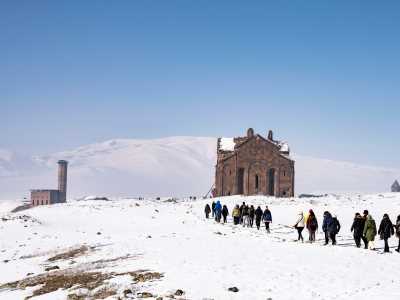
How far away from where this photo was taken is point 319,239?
103 ft

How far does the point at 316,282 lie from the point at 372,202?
39727 mm

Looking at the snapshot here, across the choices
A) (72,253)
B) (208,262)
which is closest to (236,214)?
(72,253)

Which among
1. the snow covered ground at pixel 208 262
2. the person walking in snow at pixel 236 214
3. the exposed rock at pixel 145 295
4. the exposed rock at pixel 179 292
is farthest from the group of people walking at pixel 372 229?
the person walking in snow at pixel 236 214

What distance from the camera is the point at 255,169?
77500 mm

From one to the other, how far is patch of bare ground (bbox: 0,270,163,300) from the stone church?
54.8 m

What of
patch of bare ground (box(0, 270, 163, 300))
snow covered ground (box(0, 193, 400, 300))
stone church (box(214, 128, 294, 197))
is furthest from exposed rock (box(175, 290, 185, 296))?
stone church (box(214, 128, 294, 197))

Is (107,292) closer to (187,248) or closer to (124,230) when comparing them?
(187,248)

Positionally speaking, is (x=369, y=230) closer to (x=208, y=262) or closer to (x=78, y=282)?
(x=208, y=262)

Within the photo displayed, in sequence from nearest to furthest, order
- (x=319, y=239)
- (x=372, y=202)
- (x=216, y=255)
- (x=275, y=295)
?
(x=275, y=295) < (x=216, y=255) < (x=319, y=239) < (x=372, y=202)

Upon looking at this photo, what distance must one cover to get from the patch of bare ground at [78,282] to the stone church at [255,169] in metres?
54.8

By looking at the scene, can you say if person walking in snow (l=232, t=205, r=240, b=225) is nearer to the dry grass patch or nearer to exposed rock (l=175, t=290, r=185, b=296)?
the dry grass patch

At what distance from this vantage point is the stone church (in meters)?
77.2

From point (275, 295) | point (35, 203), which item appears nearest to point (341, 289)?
point (275, 295)

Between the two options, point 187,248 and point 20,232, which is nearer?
point 187,248
